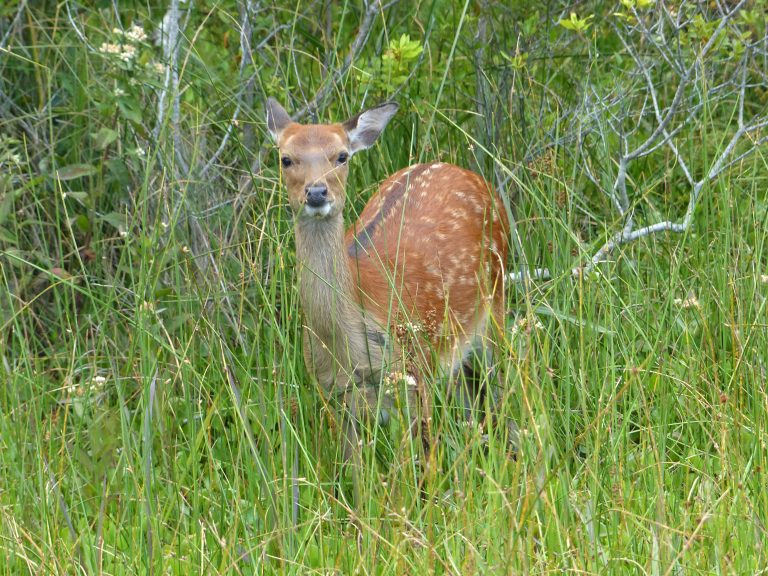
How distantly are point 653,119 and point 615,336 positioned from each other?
2.28m

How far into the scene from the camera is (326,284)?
4.14 m

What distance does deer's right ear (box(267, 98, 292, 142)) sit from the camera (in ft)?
15.0

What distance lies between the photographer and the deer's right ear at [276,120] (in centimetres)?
457

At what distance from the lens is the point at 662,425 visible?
11.0ft

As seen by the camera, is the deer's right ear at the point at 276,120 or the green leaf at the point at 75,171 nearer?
the deer's right ear at the point at 276,120

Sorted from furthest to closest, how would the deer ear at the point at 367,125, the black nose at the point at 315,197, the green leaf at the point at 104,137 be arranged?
the green leaf at the point at 104,137 < the deer ear at the point at 367,125 < the black nose at the point at 315,197

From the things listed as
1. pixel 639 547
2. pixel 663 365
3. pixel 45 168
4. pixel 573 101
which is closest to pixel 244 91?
pixel 45 168

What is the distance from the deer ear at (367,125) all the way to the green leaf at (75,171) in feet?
3.45

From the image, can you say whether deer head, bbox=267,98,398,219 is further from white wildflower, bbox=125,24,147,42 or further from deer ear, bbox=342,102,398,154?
white wildflower, bbox=125,24,147,42

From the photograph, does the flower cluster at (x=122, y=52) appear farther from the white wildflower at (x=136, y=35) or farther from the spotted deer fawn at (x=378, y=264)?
the spotted deer fawn at (x=378, y=264)

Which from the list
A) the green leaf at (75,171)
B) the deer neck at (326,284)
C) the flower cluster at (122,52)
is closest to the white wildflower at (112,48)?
the flower cluster at (122,52)

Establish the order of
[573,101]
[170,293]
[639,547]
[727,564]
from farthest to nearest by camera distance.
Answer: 1. [573,101]
2. [170,293]
3. [639,547]
4. [727,564]

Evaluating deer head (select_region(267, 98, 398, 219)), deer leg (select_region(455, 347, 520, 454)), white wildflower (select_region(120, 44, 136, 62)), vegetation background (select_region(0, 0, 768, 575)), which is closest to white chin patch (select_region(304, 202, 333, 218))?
deer head (select_region(267, 98, 398, 219))

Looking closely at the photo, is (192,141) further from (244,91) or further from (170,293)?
(170,293)
